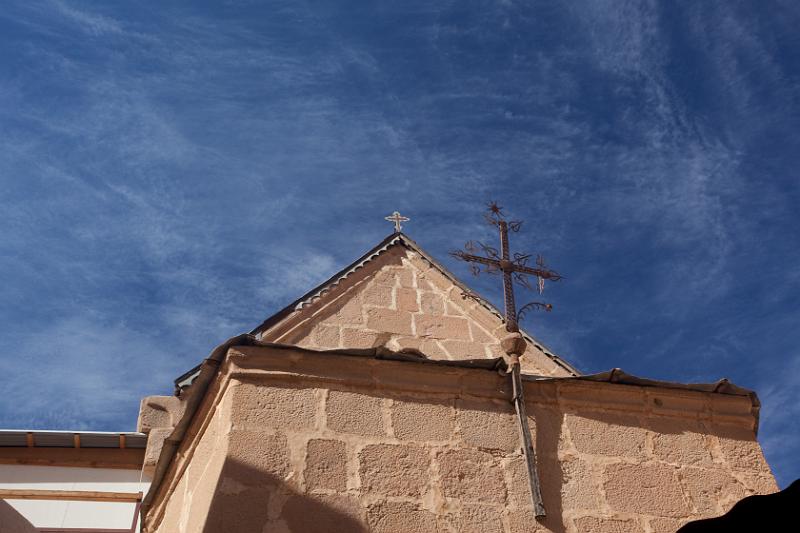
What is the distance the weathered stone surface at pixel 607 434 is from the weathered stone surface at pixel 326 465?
131 cm

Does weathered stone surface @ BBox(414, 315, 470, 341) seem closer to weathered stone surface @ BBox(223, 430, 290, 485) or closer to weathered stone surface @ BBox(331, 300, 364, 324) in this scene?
weathered stone surface @ BBox(331, 300, 364, 324)

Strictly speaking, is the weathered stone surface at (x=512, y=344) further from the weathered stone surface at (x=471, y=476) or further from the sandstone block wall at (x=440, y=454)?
the weathered stone surface at (x=471, y=476)

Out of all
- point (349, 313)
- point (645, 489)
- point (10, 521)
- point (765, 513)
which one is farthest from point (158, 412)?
point (765, 513)

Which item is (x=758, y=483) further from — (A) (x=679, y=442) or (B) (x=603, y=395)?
(B) (x=603, y=395)

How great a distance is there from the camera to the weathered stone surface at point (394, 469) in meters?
4.00

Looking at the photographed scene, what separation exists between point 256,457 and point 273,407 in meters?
0.31

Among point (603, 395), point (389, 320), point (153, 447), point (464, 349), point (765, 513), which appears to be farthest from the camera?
point (389, 320)

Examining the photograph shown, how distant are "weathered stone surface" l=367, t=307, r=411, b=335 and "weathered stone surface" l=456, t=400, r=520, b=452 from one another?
3242 mm

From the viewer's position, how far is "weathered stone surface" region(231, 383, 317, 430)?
13.4 feet

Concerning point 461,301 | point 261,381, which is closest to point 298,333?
point 461,301

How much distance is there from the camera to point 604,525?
4.20 metres

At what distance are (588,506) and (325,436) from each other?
4.57ft

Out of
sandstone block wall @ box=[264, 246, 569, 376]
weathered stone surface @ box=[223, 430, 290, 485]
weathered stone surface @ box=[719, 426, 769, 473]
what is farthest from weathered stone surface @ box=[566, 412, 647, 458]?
sandstone block wall @ box=[264, 246, 569, 376]

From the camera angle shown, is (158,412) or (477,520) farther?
(158,412)
